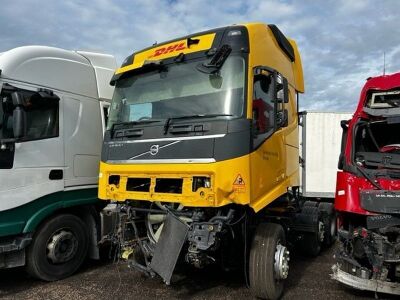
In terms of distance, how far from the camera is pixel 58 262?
5.94 meters

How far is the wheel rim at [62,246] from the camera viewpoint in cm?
583

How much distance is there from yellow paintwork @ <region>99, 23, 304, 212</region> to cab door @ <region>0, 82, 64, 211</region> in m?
0.95

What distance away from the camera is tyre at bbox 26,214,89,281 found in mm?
5656

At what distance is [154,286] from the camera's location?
5.53m

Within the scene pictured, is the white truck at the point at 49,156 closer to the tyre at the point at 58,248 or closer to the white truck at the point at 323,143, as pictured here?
the tyre at the point at 58,248

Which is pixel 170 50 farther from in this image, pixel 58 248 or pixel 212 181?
pixel 58 248

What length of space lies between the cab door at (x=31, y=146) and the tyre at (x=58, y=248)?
0.52 meters

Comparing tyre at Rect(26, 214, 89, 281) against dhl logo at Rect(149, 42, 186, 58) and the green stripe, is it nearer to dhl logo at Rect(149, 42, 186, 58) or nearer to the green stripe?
the green stripe

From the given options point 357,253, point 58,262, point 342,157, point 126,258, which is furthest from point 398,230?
point 58,262

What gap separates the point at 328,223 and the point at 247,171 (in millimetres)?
4397

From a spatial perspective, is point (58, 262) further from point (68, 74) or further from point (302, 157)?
point (302, 157)

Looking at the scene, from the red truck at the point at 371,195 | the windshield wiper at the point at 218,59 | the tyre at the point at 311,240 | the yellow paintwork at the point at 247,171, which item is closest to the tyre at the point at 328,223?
the tyre at the point at 311,240

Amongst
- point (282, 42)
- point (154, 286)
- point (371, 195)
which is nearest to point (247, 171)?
point (371, 195)

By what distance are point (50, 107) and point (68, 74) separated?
69 centimetres
